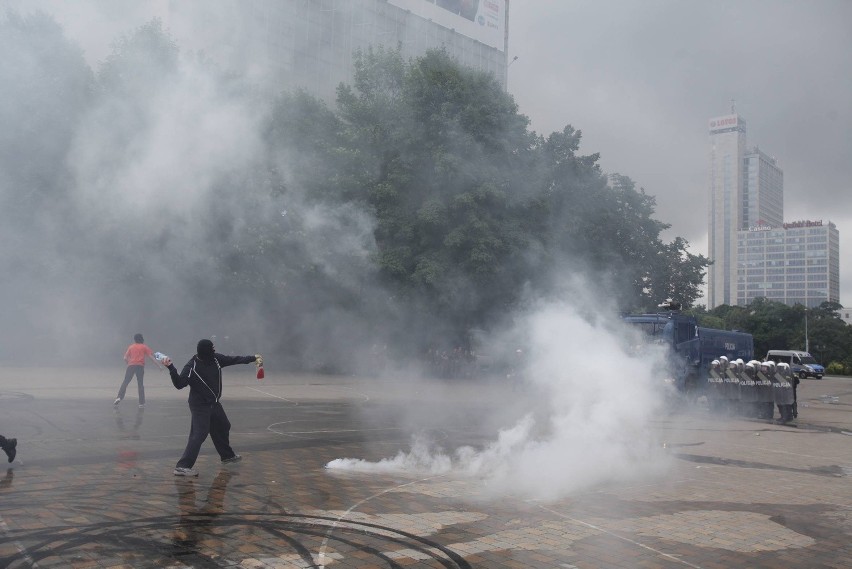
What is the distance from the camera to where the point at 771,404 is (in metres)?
17.1

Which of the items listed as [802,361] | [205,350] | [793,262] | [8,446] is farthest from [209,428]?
[793,262]

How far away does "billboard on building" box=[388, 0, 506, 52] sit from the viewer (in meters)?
39.6

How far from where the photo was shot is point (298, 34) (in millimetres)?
18234

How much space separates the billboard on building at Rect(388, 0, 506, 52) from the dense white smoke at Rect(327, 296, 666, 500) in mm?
29624

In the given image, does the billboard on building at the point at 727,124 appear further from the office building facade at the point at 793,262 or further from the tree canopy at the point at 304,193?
the tree canopy at the point at 304,193

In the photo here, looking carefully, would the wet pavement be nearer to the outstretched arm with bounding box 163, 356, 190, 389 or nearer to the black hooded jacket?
the black hooded jacket

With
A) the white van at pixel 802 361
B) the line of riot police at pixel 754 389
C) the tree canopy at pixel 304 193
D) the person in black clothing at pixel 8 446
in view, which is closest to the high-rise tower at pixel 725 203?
the white van at pixel 802 361

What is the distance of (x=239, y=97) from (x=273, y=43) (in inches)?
105

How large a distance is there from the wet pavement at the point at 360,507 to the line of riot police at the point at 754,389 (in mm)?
4429

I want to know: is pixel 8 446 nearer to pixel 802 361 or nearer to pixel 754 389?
pixel 754 389

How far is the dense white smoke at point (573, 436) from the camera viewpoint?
8.34 metres

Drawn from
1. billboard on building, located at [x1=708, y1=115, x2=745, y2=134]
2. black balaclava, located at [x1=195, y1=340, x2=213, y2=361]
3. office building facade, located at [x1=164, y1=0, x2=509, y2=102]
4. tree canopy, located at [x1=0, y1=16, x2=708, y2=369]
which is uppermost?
billboard on building, located at [x1=708, y1=115, x2=745, y2=134]

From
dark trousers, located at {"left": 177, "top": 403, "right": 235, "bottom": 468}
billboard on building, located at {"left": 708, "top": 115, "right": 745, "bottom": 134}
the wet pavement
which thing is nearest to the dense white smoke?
the wet pavement

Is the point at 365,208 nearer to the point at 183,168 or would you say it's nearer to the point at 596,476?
the point at 183,168
